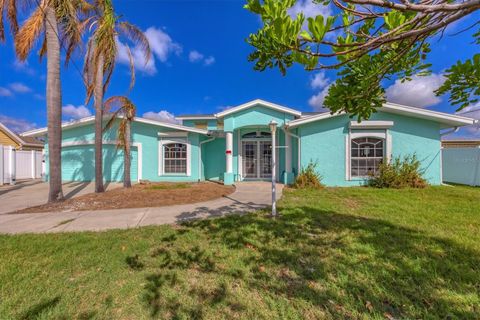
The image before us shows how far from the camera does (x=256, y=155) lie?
11.7 metres

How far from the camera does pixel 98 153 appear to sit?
8266mm

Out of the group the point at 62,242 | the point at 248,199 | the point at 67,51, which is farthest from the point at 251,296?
the point at 67,51

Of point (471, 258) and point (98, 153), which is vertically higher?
point (98, 153)

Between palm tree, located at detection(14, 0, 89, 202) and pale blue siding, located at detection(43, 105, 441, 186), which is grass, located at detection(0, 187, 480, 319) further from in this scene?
pale blue siding, located at detection(43, 105, 441, 186)

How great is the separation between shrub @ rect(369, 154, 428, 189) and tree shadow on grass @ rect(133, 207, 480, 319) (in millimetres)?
5590

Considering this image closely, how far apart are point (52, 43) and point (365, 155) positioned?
40.4 ft

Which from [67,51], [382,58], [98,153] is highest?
[67,51]

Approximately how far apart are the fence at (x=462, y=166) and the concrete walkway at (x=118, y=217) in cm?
1113

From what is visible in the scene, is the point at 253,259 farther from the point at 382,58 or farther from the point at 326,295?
the point at 382,58

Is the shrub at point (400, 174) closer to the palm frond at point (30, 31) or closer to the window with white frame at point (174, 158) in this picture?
the window with white frame at point (174, 158)

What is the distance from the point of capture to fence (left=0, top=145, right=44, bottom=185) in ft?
37.7

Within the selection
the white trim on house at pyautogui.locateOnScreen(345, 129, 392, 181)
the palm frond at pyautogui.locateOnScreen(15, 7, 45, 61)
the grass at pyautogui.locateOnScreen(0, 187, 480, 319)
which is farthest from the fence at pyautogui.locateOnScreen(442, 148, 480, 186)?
the palm frond at pyautogui.locateOnScreen(15, 7, 45, 61)

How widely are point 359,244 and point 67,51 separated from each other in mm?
10554

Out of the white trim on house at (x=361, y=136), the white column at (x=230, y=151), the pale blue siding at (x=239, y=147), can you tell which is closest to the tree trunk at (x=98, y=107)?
the pale blue siding at (x=239, y=147)
